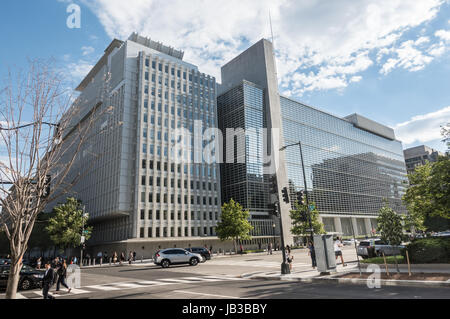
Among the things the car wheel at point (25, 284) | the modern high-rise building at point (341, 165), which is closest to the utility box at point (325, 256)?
the car wheel at point (25, 284)

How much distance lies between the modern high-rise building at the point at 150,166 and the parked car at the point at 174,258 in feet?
77.3

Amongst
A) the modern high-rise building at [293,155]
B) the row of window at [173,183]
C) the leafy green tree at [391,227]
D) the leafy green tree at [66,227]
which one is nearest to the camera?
the leafy green tree at [391,227]

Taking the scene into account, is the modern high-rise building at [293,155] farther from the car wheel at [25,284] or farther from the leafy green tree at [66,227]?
the car wheel at [25,284]

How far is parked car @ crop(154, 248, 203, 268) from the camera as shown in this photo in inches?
1112

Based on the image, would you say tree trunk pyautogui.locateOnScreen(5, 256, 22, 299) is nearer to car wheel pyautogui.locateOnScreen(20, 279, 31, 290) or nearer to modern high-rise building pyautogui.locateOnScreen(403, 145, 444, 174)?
car wheel pyautogui.locateOnScreen(20, 279, 31, 290)

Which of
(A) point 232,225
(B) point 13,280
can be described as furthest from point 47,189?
(A) point 232,225

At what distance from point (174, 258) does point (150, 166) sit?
3030 centimetres

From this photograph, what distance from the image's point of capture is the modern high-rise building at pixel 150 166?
53.5 meters

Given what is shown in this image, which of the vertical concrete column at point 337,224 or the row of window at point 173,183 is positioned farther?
the vertical concrete column at point 337,224

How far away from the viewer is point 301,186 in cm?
7688

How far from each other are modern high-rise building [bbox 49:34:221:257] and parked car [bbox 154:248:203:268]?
2355cm
